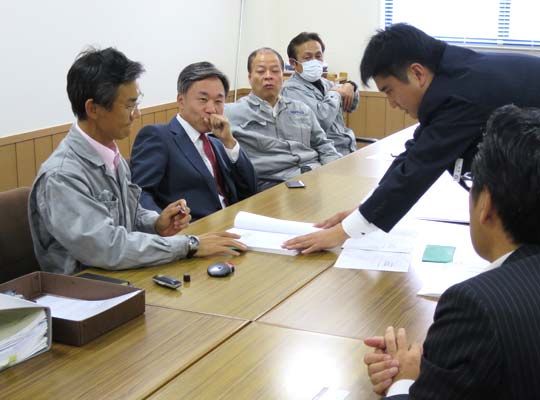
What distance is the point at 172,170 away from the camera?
3.05m

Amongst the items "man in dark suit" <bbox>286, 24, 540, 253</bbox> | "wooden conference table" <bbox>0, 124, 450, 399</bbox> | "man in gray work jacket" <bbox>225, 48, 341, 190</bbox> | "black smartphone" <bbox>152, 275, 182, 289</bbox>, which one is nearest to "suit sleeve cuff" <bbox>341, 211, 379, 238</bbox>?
"man in dark suit" <bbox>286, 24, 540, 253</bbox>

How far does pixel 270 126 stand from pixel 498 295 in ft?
9.81

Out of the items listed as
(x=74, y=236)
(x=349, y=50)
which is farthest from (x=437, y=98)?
(x=349, y=50)

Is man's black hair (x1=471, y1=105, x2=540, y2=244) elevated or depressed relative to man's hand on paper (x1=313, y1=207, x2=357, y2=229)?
elevated

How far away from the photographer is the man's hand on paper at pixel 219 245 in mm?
2301

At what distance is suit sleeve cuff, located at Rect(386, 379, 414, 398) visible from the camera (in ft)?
4.54

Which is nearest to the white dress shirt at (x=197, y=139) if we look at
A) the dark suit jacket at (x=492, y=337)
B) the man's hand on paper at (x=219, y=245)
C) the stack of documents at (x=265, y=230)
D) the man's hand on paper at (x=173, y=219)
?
the stack of documents at (x=265, y=230)

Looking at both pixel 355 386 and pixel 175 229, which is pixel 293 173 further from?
pixel 355 386

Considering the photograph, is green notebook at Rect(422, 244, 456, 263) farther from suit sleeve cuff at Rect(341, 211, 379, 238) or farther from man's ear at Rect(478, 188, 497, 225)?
man's ear at Rect(478, 188, 497, 225)

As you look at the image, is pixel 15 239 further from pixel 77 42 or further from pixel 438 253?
pixel 77 42

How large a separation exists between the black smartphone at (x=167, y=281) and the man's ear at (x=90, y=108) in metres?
0.53

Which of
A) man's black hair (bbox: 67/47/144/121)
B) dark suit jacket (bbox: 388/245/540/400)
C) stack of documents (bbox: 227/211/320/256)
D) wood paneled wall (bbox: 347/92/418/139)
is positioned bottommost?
wood paneled wall (bbox: 347/92/418/139)

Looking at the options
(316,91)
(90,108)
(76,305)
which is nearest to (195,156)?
(90,108)

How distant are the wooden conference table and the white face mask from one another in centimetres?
259
